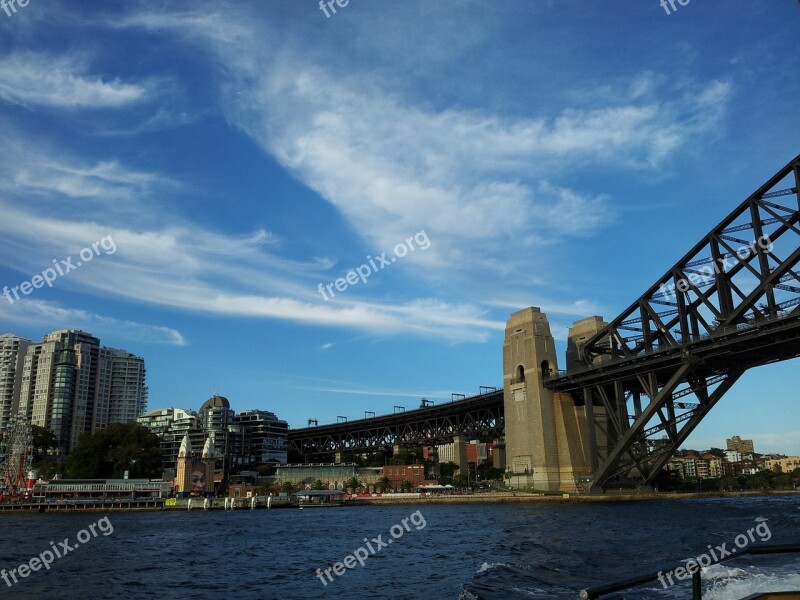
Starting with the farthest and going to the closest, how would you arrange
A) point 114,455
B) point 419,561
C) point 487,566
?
1. point 114,455
2. point 419,561
3. point 487,566

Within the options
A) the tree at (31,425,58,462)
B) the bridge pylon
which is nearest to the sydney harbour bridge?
the bridge pylon

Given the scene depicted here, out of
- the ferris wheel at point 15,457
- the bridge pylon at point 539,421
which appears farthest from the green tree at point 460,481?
the ferris wheel at point 15,457

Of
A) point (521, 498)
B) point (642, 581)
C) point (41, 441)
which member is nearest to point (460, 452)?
point (521, 498)

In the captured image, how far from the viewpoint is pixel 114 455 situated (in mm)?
153750

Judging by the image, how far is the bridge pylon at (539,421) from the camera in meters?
105

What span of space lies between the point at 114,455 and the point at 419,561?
13577cm

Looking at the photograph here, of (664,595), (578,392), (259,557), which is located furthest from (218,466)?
(664,595)

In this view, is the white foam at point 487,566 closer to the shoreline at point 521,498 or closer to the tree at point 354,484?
the shoreline at point 521,498

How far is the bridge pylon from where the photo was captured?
345 ft

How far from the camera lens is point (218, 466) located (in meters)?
185

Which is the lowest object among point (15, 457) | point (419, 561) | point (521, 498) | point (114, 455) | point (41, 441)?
point (419, 561)

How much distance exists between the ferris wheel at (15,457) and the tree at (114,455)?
40.1 feet

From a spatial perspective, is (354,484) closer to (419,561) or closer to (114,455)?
(114,455)

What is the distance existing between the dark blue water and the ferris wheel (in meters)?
83.3
